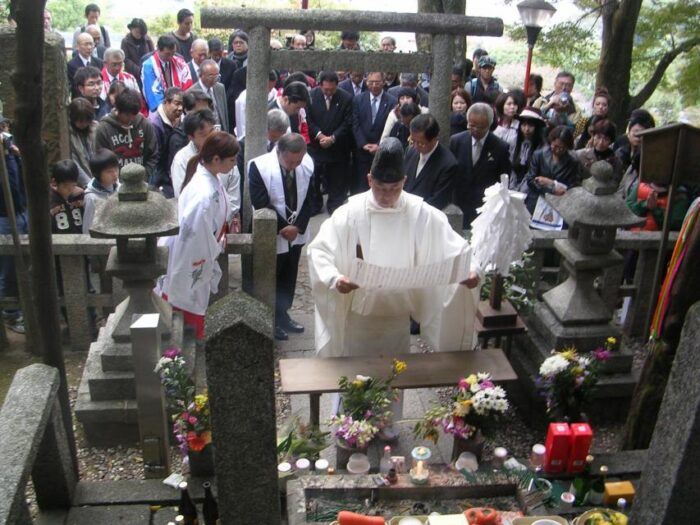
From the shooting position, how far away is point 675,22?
1314 cm

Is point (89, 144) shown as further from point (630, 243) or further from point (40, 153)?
point (630, 243)

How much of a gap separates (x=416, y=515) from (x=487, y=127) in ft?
15.1

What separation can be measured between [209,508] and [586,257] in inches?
135

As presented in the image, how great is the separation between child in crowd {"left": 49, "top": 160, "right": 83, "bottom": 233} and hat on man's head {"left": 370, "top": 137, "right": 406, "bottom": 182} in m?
2.96

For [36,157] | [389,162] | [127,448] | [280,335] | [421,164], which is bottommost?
[127,448]

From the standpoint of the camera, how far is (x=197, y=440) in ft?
13.7

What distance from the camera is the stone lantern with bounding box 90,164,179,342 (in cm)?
492

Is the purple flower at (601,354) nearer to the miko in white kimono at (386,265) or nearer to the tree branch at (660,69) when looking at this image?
the miko in white kimono at (386,265)

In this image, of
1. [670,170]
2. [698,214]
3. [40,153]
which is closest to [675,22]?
[670,170]

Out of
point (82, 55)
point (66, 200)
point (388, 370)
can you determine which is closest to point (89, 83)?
point (66, 200)

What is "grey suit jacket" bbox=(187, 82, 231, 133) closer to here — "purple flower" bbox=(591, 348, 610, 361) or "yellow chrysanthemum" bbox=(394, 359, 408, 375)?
"yellow chrysanthemum" bbox=(394, 359, 408, 375)

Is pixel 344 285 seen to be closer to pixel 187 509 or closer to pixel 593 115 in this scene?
pixel 187 509

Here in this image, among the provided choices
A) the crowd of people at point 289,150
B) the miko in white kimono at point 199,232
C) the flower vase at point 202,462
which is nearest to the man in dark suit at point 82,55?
the crowd of people at point 289,150

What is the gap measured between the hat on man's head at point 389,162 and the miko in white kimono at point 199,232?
152 centimetres
